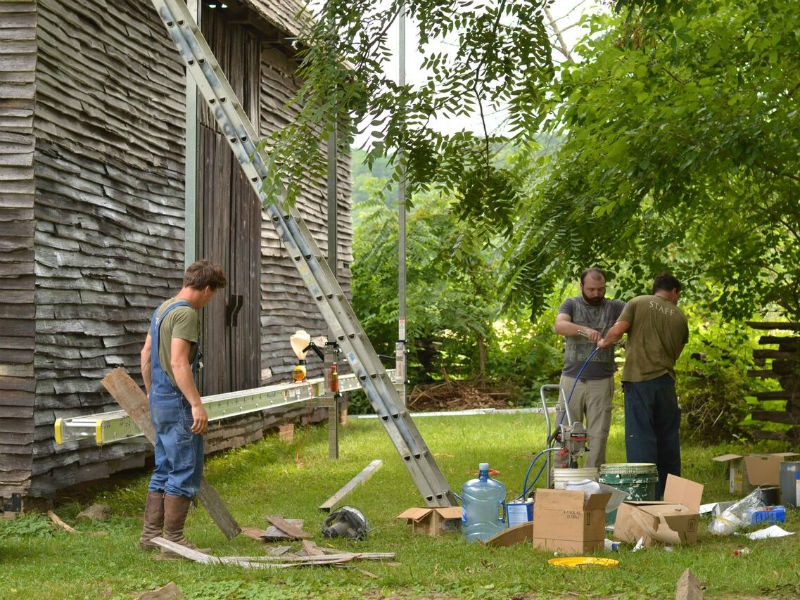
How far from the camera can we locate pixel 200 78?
8.15 meters

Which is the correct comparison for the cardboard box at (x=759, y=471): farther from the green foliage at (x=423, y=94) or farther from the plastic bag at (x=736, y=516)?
the green foliage at (x=423, y=94)

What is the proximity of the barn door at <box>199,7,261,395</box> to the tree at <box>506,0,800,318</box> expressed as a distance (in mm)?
3859

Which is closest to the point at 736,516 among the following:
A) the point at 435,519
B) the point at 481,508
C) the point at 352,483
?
the point at 481,508

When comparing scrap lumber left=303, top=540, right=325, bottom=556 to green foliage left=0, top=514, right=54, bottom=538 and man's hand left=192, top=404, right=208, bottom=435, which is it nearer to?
man's hand left=192, top=404, right=208, bottom=435

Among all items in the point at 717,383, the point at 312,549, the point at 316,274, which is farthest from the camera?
the point at 717,383

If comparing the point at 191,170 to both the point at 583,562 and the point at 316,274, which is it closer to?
the point at 316,274

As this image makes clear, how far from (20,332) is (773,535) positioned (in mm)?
6193

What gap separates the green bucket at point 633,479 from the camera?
303 inches

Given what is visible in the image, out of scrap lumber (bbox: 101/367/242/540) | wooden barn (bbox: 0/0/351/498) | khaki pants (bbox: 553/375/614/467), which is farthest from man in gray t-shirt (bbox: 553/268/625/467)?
scrap lumber (bbox: 101/367/242/540)

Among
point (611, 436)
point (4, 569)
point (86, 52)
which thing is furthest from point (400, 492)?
point (611, 436)

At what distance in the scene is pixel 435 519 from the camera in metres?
7.52

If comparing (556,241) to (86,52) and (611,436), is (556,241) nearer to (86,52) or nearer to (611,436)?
(86,52)

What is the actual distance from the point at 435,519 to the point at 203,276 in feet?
8.21

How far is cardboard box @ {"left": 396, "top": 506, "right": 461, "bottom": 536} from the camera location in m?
7.51
